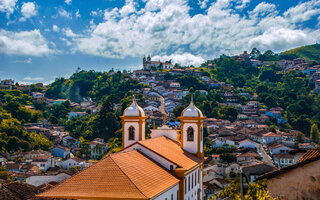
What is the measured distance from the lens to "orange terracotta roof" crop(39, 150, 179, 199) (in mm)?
15352

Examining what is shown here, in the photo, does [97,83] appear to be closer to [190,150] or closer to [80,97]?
[80,97]

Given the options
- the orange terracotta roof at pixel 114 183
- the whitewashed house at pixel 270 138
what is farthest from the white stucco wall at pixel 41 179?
the whitewashed house at pixel 270 138

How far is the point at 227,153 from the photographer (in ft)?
215

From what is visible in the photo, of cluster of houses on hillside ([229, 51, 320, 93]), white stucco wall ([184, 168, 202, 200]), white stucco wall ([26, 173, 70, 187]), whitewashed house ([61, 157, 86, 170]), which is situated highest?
cluster of houses on hillside ([229, 51, 320, 93])

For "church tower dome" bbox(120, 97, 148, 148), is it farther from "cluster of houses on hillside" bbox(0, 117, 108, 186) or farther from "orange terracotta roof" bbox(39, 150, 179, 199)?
"cluster of houses on hillside" bbox(0, 117, 108, 186)

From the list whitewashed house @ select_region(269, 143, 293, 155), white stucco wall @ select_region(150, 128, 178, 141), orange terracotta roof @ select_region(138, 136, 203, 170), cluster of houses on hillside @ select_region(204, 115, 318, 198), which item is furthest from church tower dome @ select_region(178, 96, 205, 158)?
whitewashed house @ select_region(269, 143, 293, 155)

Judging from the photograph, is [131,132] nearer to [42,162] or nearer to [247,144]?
[42,162]

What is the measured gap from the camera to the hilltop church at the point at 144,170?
51.5ft

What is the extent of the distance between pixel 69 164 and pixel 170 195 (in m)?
51.8

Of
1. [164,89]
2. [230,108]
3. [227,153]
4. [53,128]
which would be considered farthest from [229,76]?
[227,153]

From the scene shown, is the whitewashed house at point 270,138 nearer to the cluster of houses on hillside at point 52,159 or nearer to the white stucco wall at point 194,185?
the cluster of houses on hillside at point 52,159

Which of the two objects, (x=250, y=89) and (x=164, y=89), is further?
(x=250, y=89)

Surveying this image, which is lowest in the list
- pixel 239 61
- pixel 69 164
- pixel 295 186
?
pixel 69 164

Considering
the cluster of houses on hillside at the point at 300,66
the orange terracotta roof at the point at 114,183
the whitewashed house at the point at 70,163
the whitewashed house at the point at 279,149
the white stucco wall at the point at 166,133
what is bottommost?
the whitewashed house at the point at 70,163
